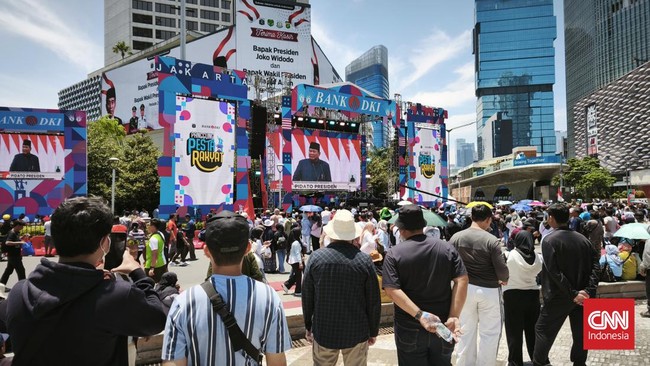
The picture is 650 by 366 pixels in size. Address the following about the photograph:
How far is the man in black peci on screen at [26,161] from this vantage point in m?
21.5

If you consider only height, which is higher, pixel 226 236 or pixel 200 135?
pixel 200 135

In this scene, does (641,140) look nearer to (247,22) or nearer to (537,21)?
(247,22)

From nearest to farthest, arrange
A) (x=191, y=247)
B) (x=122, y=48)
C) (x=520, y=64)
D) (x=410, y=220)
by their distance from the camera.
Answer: (x=410, y=220) → (x=191, y=247) → (x=122, y=48) → (x=520, y=64)

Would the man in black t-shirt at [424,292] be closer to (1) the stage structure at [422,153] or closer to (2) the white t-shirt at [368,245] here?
(2) the white t-shirt at [368,245]

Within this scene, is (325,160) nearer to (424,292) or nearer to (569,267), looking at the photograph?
(569,267)

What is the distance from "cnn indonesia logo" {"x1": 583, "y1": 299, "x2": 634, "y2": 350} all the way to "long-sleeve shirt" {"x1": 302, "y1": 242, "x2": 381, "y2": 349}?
2.44 meters

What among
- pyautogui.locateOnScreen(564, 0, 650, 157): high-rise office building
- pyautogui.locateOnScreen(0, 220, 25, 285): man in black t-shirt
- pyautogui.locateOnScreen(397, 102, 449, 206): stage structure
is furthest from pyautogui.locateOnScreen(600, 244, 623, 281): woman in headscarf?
pyautogui.locateOnScreen(564, 0, 650, 157): high-rise office building

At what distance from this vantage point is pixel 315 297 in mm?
3109

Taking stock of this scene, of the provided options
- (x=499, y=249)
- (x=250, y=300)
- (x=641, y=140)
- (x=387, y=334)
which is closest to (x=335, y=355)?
(x=250, y=300)

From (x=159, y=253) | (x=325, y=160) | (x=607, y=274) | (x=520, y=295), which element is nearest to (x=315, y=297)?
(x=520, y=295)

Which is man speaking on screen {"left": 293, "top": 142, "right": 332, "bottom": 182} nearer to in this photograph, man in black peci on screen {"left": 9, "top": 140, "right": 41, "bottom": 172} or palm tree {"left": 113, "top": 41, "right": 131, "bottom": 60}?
man in black peci on screen {"left": 9, "top": 140, "right": 41, "bottom": 172}

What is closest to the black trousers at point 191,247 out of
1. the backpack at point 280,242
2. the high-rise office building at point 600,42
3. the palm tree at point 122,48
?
the backpack at point 280,242

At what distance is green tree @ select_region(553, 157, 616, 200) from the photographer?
5606cm

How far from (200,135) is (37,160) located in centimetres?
995
